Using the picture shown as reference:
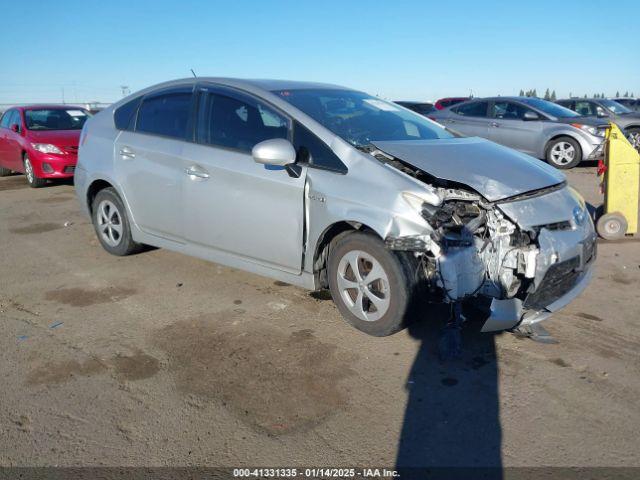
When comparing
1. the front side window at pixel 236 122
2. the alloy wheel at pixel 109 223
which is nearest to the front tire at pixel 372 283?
the front side window at pixel 236 122

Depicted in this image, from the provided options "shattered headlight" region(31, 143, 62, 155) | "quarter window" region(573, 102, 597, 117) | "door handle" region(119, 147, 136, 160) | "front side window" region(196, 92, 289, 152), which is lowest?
"door handle" region(119, 147, 136, 160)

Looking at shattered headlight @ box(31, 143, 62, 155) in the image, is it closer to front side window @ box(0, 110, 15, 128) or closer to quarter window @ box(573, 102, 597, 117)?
front side window @ box(0, 110, 15, 128)

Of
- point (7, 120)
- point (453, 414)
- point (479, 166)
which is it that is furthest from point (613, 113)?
point (7, 120)

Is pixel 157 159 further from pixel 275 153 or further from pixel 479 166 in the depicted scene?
pixel 479 166

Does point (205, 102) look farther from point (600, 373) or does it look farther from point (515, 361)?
point (600, 373)

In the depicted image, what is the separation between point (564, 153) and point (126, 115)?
380 inches

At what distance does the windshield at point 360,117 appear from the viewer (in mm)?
4234

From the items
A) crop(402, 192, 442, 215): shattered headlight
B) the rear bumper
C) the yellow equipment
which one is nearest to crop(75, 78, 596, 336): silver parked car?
crop(402, 192, 442, 215): shattered headlight

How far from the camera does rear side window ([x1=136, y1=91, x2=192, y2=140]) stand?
4.88 meters

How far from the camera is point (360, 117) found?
457 centimetres

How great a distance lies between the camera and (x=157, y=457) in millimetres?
2674

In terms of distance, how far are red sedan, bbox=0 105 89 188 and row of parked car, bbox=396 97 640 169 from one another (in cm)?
820

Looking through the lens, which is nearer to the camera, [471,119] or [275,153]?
[275,153]

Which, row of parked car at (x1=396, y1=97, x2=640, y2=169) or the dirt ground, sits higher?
row of parked car at (x1=396, y1=97, x2=640, y2=169)
